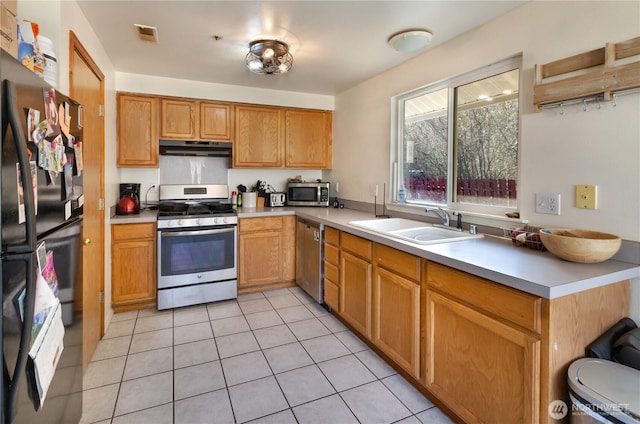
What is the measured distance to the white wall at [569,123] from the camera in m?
1.54

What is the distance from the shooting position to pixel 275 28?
2320 millimetres

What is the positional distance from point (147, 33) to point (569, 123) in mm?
2764

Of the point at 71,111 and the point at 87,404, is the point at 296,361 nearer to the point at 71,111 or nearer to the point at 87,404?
the point at 87,404

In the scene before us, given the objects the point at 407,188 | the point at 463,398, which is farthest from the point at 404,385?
the point at 407,188

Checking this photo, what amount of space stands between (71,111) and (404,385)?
2.31 metres

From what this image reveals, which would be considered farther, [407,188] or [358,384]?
[407,188]

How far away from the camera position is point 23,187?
96 cm

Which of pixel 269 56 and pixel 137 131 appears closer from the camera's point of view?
pixel 269 56

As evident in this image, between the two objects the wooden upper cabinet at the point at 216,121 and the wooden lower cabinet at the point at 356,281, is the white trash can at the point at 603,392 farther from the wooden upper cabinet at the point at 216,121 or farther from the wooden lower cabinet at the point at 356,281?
the wooden upper cabinet at the point at 216,121

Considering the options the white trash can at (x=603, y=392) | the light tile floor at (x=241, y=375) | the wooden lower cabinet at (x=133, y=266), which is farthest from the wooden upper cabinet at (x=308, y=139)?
the white trash can at (x=603, y=392)

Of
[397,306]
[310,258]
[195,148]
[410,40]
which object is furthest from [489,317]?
[195,148]

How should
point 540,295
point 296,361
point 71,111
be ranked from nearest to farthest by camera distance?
point 540,295 → point 71,111 → point 296,361

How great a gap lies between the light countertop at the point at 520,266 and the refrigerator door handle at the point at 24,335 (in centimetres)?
163

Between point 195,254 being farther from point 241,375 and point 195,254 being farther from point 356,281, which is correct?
point 356,281
